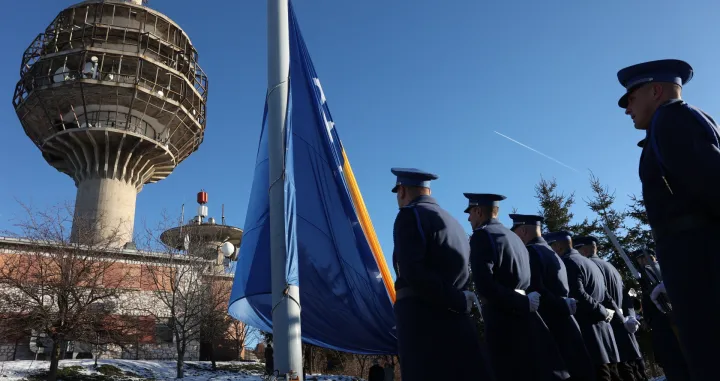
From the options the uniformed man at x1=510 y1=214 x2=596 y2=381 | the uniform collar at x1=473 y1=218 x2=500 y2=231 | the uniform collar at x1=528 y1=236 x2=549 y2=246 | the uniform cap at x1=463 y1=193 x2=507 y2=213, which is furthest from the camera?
the uniform collar at x1=528 y1=236 x2=549 y2=246

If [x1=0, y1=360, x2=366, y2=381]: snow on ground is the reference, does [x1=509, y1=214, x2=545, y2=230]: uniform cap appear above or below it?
above

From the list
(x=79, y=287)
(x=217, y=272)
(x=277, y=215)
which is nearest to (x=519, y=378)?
(x=277, y=215)

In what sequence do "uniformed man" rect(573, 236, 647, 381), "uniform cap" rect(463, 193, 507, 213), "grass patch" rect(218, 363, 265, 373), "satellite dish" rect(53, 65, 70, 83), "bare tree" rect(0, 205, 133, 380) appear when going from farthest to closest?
"satellite dish" rect(53, 65, 70, 83) → "grass patch" rect(218, 363, 265, 373) → "bare tree" rect(0, 205, 133, 380) → "uniformed man" rect(573, 236, 647, 381) → "uniform cap" rect(463, 193, 507, 213)

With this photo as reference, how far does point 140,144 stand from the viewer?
32.2 m

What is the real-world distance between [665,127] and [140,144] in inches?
1314

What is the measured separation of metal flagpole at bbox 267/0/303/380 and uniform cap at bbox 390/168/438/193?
1.55m

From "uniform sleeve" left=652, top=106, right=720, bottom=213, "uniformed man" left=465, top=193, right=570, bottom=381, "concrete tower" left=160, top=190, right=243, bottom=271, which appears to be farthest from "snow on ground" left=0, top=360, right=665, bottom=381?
"uniform sleeve" left=652, top=106, right=720, bottom=213

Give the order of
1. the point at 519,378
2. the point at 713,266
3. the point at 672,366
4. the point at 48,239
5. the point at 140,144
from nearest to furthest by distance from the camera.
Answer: the point at 713,266 → the point at 519,378 → the point at 672,366 → the point at 48,239 → the point at 140,144

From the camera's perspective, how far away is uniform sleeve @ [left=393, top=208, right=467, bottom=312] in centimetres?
353

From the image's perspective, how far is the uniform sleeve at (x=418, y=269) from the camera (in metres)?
3.53

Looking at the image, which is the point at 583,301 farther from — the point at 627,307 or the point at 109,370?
the point at 109,370

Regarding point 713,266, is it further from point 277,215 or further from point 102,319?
point 102,319

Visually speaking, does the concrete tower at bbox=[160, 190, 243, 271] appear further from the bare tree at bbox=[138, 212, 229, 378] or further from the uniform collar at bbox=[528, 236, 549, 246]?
the uniform collar at bbox=[528, 236, 549, 246]

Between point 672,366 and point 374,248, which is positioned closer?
point 374,248
